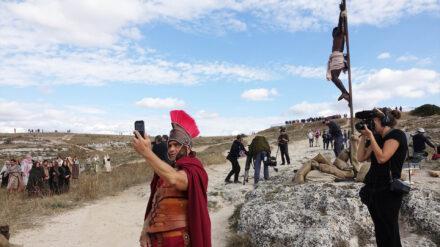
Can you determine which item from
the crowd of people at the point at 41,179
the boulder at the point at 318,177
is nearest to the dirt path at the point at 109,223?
the boulder at the point at 318,177

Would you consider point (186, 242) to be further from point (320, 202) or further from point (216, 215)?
point (216, 215)

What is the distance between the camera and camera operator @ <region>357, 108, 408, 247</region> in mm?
2900

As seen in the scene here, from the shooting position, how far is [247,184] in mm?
10586

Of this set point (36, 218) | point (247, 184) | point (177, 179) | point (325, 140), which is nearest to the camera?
point (177, 179)

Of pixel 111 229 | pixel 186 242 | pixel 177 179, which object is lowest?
pixel 111 229

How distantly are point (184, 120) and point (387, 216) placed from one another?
87.7 inches

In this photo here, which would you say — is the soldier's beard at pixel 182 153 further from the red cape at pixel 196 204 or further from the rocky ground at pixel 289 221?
the rocky ground at pixel 289 221

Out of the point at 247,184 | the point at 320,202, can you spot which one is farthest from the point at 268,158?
the point at 320,202

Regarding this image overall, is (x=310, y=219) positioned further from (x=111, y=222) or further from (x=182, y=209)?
(x=111, y=222)

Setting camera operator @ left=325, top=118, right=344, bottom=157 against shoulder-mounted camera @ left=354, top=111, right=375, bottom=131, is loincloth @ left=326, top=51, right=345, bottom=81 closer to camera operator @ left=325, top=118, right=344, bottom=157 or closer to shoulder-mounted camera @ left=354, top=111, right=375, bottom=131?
camera operator @ left=325, top=118, right=344, bottom=157

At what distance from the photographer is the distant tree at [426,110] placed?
1819 inches

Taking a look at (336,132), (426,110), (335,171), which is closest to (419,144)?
(336,132)

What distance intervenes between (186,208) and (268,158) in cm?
800

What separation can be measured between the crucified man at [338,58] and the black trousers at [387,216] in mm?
4610
